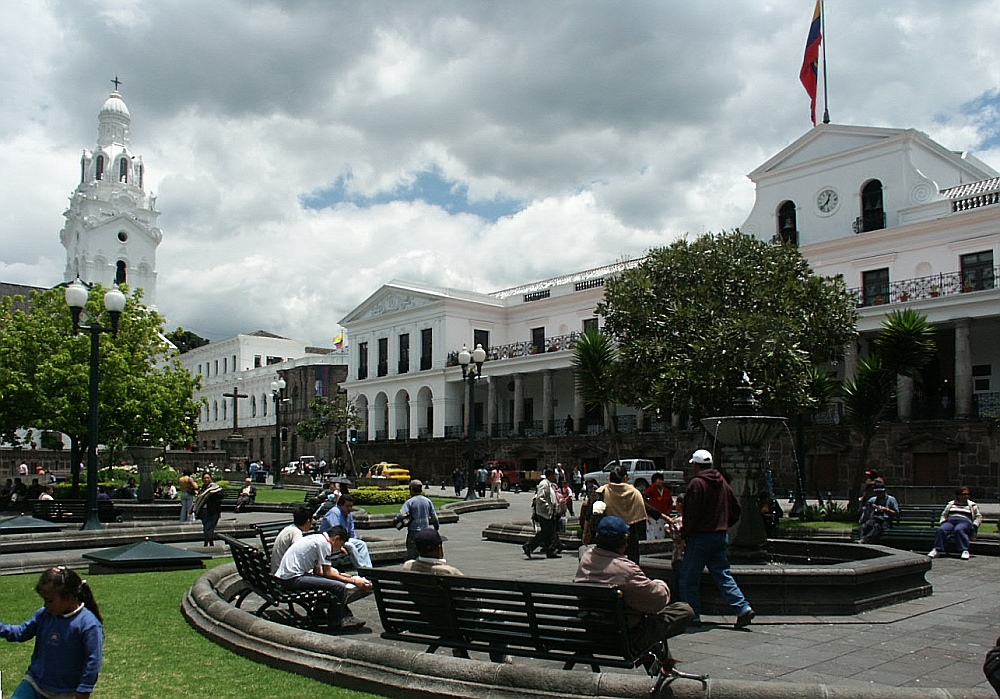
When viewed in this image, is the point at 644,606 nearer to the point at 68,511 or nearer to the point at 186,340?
the point at 68,511

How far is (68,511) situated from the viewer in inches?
784

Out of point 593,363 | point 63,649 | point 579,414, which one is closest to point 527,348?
point 579,414

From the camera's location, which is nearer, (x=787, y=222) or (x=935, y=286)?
(x=935, y=286)

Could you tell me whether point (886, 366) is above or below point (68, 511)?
above

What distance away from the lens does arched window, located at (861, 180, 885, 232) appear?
34.3 m

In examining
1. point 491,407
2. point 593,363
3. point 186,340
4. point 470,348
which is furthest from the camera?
point 186,340

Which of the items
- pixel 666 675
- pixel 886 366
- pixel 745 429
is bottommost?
pixel 666 675

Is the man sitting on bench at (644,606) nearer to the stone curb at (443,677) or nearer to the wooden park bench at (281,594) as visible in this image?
the stone curb at (443,677)

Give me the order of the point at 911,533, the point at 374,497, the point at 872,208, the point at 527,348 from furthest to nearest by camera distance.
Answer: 1. the point at 527,348
2. the point at 872,208
3. the point at 374,497
4. the point at 911,533

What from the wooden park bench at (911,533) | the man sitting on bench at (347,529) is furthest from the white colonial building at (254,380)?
the man sitting on bench at (347,529)

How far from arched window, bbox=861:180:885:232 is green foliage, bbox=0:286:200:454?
1045 inches

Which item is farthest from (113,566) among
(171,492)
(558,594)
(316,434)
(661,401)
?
(316,434)

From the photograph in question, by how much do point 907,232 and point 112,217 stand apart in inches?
2682

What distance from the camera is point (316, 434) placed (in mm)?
61688
